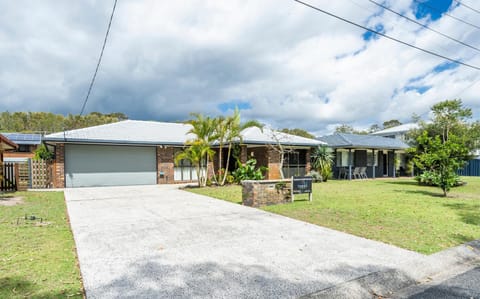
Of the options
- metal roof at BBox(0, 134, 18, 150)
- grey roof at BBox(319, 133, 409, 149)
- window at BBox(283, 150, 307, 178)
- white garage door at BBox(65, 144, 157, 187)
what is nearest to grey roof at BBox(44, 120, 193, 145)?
white garage door at BBox(65, 144, 157, 187)

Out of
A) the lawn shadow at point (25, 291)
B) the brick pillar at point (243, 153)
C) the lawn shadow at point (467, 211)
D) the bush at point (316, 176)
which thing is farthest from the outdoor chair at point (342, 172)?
the lawn shadow at point (25, 291)

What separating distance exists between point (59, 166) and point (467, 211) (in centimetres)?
1723

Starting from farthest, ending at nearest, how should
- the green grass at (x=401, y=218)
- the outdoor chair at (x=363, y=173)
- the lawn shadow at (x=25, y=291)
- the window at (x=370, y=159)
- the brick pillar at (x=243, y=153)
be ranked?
the window at (x=370, y=159)
the outdoor chair at (x=363, y=173)
the brick pillar at (x=243, y=153)
the green grass at (x=401, y=218)
the lawn shadow at (x=25, y=291)

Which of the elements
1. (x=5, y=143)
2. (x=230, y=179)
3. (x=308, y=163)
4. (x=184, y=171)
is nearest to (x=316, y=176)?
(x=308, y=163)

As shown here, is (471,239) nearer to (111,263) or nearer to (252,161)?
(111,263)

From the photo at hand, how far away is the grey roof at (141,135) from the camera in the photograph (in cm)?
1491

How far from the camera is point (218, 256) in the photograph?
14.7 ft

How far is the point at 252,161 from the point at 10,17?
12.2 m

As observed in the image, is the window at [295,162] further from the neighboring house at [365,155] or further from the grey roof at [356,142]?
the grey roof at [356,142]

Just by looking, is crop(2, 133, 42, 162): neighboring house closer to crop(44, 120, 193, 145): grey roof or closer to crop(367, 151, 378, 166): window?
crop(44, 120, 193, 145): grey roof

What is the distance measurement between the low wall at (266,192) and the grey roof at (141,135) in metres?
5.17

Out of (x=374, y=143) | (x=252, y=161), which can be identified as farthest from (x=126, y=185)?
(x=374, y=143)

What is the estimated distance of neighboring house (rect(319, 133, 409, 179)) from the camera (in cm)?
2155

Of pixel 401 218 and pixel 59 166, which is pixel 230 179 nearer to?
pixel 59 166
